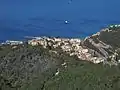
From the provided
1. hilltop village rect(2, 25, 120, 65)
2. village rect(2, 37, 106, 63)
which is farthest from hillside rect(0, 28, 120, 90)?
village rect(2, 37, 106, 63)

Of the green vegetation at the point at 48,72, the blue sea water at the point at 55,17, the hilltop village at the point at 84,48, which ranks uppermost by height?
the blue sea water at the point at 55,17

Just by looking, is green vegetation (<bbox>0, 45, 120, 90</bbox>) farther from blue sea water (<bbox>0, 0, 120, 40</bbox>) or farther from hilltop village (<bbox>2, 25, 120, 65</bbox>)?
blue sea water (<bbox>0, 0, 120, 40</bbox>)

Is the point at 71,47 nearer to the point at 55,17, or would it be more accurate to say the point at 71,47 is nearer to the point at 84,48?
the point at 84,48

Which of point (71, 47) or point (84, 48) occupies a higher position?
point (71, 47)

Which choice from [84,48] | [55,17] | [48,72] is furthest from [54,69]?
[55,17]

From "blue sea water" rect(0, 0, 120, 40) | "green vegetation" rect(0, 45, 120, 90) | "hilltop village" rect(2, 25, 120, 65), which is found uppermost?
"blue sea water" rect(0, 0, 120, 40)

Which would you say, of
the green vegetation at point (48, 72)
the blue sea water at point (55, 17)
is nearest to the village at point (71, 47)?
the green vegetation at point (48, 72)

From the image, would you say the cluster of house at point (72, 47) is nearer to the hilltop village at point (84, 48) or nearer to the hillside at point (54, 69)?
the hilltop village at point (84, 48)

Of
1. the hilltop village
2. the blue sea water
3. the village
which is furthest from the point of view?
the blue sea water

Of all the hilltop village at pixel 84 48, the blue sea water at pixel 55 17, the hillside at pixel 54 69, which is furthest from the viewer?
the blue sea water at pixel 55 17

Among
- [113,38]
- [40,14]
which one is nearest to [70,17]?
[40,14]
